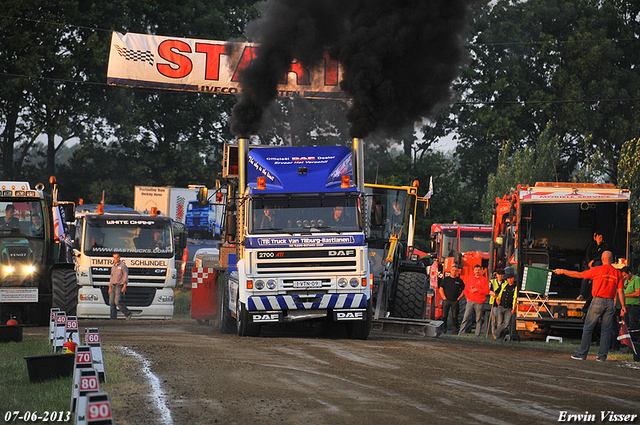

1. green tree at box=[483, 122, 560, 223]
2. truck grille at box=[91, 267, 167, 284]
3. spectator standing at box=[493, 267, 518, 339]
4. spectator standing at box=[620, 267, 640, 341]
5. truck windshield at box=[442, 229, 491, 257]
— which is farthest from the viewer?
green tree at box=[483, 122, 560, 223]

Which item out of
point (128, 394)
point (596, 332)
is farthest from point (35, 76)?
point (128, 394)

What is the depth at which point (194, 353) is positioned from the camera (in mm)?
13727

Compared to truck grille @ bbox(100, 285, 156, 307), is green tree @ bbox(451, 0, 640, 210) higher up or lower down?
higher up

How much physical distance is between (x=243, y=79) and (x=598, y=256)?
9050mm

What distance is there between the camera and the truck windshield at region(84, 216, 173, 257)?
72.8ft

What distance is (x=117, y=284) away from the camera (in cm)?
2184

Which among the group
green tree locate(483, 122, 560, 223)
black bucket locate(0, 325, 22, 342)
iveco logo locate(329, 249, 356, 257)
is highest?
green tree locate(483, 122, 560, 223)

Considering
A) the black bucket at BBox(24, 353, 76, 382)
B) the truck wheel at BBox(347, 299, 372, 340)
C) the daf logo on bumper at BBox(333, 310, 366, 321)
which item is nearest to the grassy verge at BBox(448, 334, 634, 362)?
the truck wheel at BBox(347, 299, 372, 340)

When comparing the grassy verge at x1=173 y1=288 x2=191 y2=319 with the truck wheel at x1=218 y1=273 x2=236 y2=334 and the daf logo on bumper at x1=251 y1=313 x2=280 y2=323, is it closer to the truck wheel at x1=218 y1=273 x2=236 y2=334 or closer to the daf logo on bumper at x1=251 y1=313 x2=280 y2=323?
the truck wheel at x1=218 y1=273 x2=236 y2=334

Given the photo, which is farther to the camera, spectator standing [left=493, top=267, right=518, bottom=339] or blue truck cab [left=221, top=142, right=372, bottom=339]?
spectator standing [left=493, top=267, right=518, bottom=339]

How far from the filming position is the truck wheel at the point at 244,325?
16344 mm

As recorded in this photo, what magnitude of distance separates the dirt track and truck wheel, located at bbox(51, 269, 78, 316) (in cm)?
→ 444

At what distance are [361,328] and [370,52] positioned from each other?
678 cm

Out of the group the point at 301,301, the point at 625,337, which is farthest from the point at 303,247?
the point at 625,337
